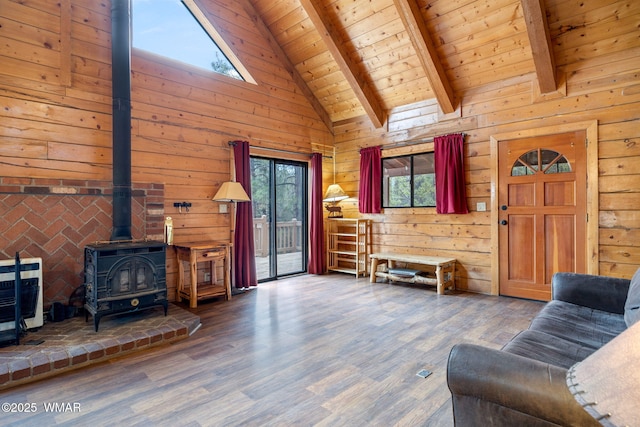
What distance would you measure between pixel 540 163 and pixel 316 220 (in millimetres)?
3229

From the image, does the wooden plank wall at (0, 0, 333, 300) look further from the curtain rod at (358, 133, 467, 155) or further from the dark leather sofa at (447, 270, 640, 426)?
the dark leather sofa at (447, 270, 640, 426)

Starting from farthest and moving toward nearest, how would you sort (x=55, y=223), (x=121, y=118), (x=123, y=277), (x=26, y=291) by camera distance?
1. (x=121, y=118)
2. (x=55, y=223)
3. (x=123, y=277)
4. (x=26, y=291)

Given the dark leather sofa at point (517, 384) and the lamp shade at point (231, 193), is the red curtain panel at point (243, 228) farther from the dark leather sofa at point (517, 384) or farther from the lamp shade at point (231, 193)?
the dark leather sofa at point (517, 384)

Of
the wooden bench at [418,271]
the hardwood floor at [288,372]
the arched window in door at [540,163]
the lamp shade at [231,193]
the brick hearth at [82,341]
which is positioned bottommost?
the hardwood floor at [288,372]

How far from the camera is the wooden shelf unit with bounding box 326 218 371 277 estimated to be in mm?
5680

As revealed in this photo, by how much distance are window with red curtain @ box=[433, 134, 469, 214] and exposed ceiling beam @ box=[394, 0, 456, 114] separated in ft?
1.52

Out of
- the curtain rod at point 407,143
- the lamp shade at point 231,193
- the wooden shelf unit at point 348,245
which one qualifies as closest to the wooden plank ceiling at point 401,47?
the curtain rod at point 407,143

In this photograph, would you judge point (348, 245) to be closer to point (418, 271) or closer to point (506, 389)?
point (418, 271)

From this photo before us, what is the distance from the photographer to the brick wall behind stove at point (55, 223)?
3.19 meters

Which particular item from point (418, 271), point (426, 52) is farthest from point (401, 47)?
point (418, 271)

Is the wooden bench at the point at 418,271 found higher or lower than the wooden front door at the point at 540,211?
lower

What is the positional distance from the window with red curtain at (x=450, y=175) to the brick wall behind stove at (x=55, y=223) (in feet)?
13.5

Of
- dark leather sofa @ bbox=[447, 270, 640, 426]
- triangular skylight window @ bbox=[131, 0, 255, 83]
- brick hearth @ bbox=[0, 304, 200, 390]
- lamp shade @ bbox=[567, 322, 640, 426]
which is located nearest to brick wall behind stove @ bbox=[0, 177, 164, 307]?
brick hearth @ bbox=[0, 304, 200, 390]

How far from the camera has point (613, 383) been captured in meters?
0.66
